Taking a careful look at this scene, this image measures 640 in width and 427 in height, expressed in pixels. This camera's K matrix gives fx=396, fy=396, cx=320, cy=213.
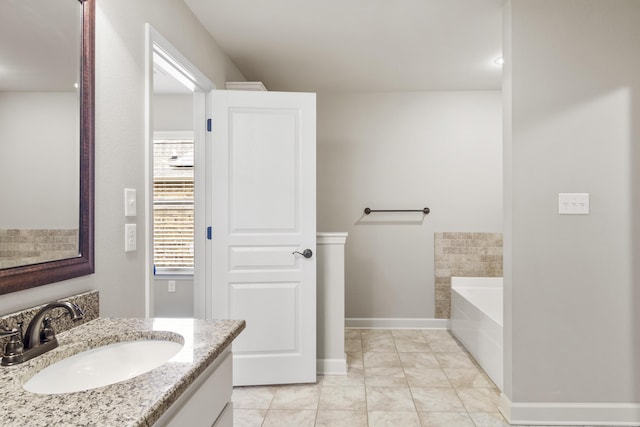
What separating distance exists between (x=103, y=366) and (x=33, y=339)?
0.19 m

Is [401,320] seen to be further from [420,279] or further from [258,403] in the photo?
[258,403]

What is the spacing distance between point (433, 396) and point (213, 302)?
5.12 feet

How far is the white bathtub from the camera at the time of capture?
267cm

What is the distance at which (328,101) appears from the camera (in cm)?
407

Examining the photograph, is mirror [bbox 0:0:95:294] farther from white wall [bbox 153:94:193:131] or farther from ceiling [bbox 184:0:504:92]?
white wall [bbox 153:94:193:131]

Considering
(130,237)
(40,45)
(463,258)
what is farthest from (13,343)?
(463,258)

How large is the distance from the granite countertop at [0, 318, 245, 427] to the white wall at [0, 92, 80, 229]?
0.38 meters

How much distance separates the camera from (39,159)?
1.18 metres

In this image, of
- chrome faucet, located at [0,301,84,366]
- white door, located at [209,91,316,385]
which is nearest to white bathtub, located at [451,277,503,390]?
white door, located at [209,91,316,385]

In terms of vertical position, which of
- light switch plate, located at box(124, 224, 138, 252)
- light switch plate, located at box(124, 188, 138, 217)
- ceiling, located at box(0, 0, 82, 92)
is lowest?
light switch plate, located at box(124, 224, 138, 252)

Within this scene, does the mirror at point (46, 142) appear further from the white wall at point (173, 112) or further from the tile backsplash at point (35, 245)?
the white wall at point (173, 112)

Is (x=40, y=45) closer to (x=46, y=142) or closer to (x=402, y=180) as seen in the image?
(x=46, y=142)

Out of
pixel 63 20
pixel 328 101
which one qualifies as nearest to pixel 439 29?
pixel 328 101

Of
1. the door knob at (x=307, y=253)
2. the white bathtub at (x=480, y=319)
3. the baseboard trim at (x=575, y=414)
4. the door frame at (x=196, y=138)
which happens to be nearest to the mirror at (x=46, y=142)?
the door frame at (x=196, y=138)
